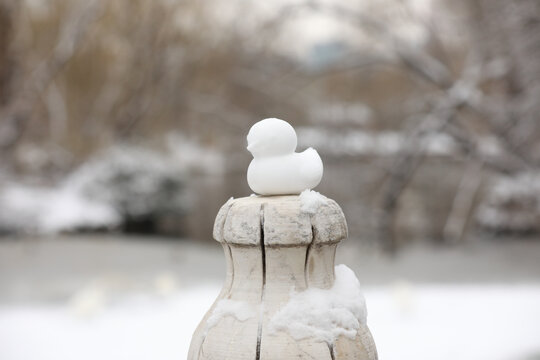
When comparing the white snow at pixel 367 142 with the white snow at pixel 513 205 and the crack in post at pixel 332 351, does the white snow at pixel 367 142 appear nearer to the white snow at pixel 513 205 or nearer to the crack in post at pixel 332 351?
the white snow at pixel 513 205

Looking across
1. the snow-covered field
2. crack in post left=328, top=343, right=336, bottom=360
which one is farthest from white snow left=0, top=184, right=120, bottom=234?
crack in post left=328, top=343, right=336, bottom=360

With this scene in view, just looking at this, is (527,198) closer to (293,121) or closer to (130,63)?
(293,121)

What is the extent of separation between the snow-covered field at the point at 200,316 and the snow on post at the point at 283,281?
2728mm

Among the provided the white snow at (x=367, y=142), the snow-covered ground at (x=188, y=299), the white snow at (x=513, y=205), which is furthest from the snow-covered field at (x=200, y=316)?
the white snow at (x=367, y=142)

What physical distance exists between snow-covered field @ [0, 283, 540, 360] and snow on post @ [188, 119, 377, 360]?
2.73m

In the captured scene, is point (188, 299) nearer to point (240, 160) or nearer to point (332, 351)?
point (332, 351)

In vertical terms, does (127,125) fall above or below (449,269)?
above

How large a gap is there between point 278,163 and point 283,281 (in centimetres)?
42

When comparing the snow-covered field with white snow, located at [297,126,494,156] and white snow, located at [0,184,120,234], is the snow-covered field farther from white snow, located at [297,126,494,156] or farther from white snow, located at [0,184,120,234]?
white snow, located at [0,184,120,234]

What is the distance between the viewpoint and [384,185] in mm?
11359

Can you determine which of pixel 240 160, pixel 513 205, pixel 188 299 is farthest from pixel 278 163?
pixel 240 160

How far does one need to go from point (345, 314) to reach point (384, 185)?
966cm

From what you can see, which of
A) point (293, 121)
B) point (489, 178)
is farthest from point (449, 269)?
point (293, 121)

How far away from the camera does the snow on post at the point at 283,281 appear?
1.84m
